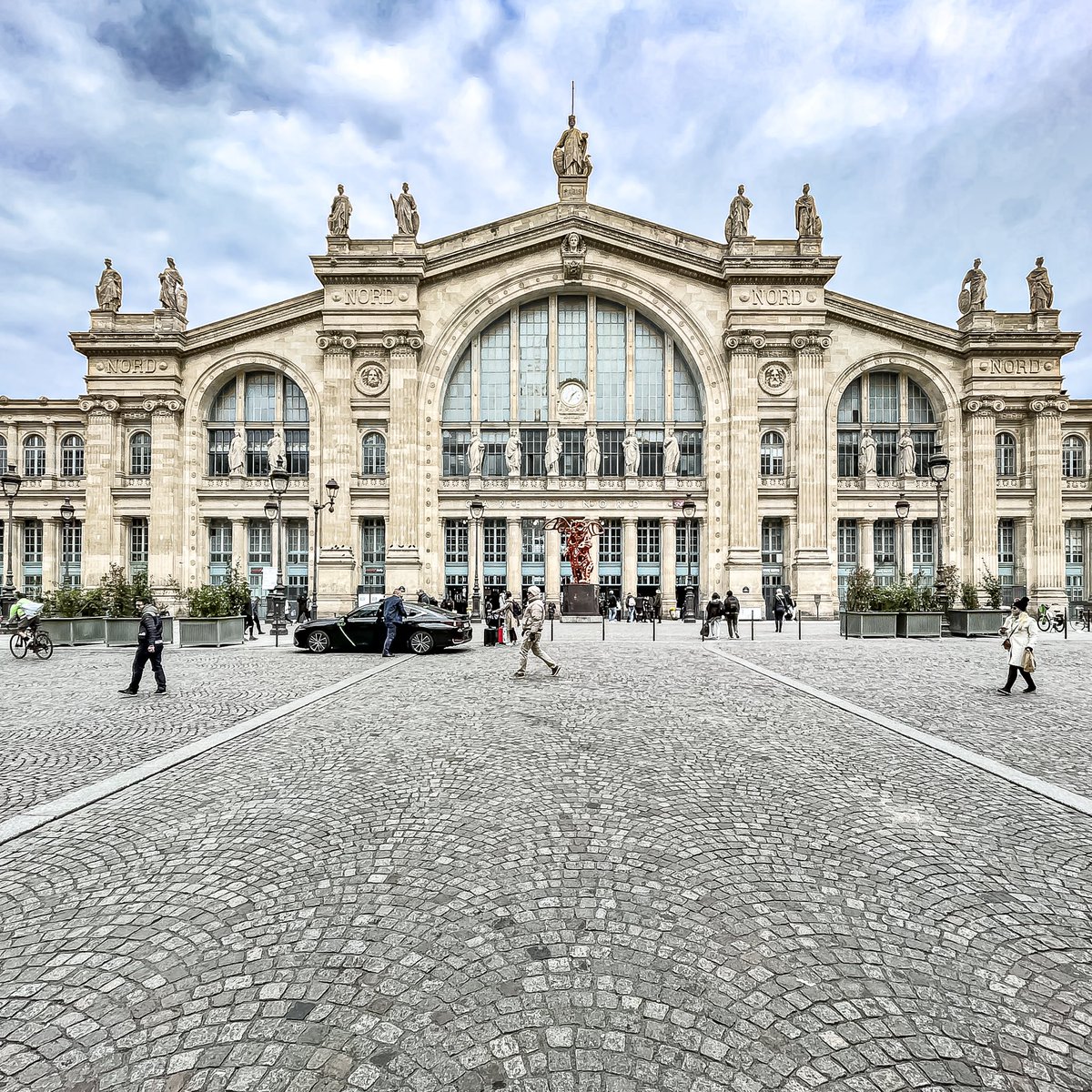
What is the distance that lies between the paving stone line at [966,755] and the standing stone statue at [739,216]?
34.9m

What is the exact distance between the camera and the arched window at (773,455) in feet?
124

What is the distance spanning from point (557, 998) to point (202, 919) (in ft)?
6.55

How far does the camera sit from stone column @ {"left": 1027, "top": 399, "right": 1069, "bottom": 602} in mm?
Result: 37469

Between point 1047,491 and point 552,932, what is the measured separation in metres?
46.0

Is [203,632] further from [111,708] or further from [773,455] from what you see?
[773,455]

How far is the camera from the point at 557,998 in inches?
106

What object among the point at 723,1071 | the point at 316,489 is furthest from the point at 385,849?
the point at 316,489

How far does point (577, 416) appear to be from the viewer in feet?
128

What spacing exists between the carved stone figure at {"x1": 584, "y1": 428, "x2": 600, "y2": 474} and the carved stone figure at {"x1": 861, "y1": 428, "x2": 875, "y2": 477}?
53.1 feet

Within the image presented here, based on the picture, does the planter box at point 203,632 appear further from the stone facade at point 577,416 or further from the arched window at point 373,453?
the arched window at point 373,453

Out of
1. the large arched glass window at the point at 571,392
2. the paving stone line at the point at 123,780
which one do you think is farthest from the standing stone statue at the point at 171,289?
the paving stone line at the point at 123,780

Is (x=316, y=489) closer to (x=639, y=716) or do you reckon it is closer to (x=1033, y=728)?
(x=639, y=716)

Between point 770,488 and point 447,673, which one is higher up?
point 770,488

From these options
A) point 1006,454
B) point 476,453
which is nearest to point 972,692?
point 476,453
